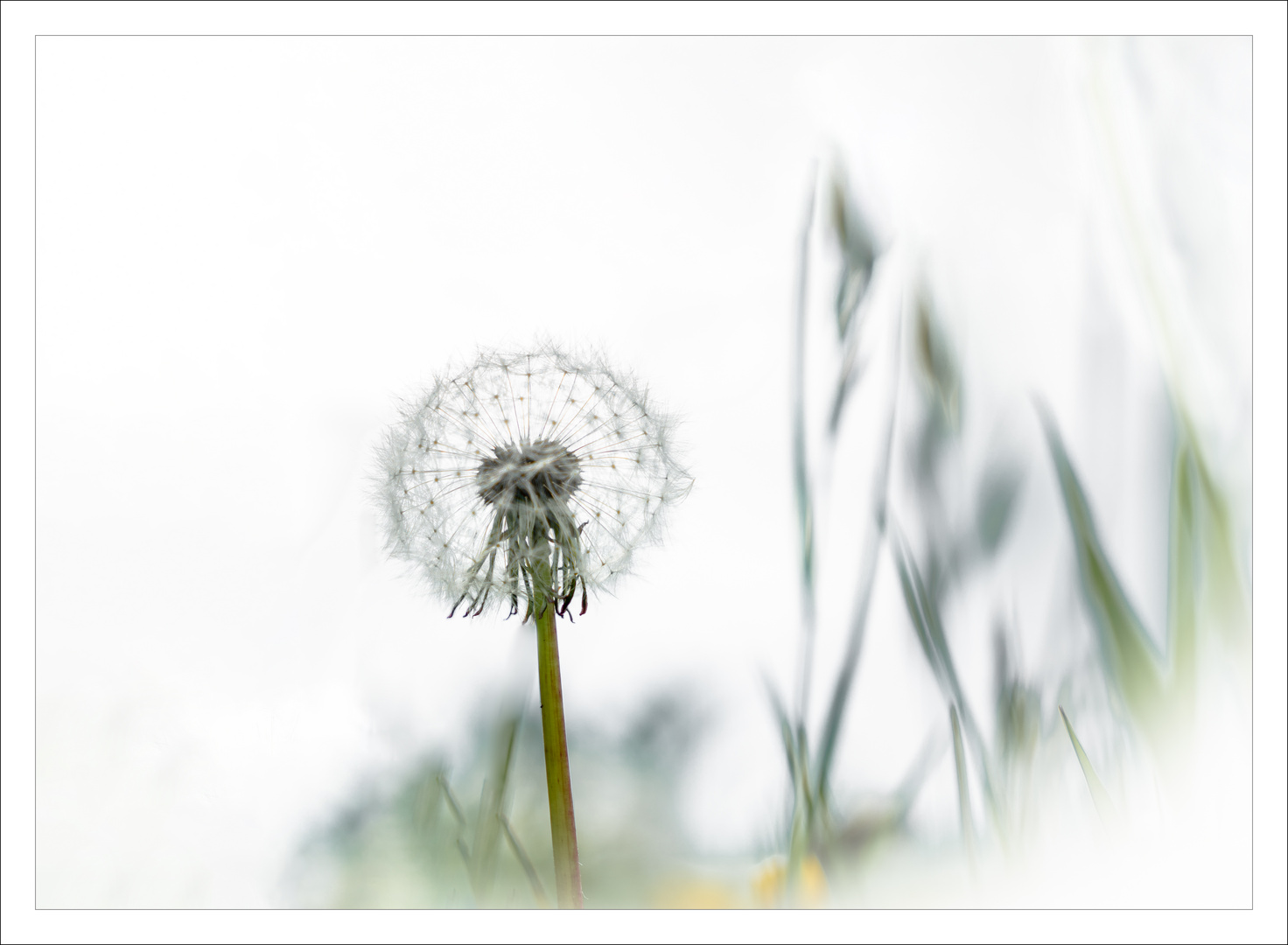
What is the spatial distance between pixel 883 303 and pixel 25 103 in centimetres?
218

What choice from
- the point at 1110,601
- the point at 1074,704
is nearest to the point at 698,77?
the point at 1110,601

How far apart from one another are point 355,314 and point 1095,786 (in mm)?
2081

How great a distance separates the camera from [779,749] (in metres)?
1.88

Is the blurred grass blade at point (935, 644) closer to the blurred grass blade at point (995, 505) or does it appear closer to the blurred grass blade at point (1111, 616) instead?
the blurred grass blade at point (995, 505)

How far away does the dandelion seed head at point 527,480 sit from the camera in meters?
1.46

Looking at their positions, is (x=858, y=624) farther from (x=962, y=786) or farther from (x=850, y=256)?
(x=850, y=256)

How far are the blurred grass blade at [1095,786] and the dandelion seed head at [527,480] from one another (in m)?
1.10

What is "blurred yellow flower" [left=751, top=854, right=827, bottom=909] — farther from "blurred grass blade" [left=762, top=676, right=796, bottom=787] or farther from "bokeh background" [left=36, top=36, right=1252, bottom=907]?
"blurred grass blade" [left=762, top=676, right=796, bottom=787]

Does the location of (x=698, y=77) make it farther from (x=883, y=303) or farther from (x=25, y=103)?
(x=25, y=103)

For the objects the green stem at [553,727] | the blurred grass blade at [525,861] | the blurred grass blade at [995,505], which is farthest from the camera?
the blurred grass blade at [995,505]

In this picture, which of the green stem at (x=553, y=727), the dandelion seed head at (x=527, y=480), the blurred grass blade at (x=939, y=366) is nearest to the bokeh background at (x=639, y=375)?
the blurred grass blade at (x=939, y=366)

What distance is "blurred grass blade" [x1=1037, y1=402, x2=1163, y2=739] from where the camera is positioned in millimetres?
1894

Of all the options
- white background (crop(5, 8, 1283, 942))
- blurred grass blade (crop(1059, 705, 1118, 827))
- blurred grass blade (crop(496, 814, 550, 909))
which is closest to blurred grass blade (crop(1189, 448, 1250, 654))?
white background (crop(5, 8, 1283, 942))

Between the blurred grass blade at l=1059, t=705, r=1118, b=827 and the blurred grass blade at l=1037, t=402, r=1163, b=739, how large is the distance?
149 millimetres
